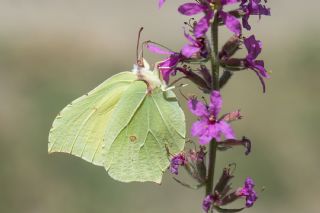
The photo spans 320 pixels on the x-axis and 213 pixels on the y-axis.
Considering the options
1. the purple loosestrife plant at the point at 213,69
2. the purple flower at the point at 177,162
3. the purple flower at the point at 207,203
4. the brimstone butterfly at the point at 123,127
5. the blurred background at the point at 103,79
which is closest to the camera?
the purple loosestrife plant at the point at 213,69

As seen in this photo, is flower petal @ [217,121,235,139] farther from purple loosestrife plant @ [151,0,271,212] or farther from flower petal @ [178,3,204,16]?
flower petal @ [178,3,204,16]

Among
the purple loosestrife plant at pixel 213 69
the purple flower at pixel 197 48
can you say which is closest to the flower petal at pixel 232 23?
the purple loosestrife plant at pixel 213 69

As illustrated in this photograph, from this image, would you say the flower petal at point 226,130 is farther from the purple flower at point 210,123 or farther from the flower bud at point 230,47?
A: the flower bud at point 230,47

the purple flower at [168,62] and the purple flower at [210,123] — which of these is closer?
the purple flower at [210,123]

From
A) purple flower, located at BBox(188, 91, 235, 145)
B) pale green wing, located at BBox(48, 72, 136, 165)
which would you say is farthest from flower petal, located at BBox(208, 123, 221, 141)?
pale green wing, located at BBox(48, 72, 136, 165)

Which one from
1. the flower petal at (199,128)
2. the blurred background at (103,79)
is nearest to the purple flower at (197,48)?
the flower petal at (199,128)

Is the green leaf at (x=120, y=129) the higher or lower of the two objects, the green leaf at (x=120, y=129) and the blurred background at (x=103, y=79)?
the higher

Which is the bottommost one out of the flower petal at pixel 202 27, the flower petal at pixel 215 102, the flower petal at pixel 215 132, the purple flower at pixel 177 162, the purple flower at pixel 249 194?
the purple flower at pixel 249 194

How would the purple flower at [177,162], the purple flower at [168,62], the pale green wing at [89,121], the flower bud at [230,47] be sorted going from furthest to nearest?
1. the pale green wing at [89,121]
2. the purple flower at [177,162]
3. the purple flower at [168,62]
4. the flower bud at [230,47]

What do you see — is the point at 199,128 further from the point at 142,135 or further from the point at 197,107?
the point at 142,135
